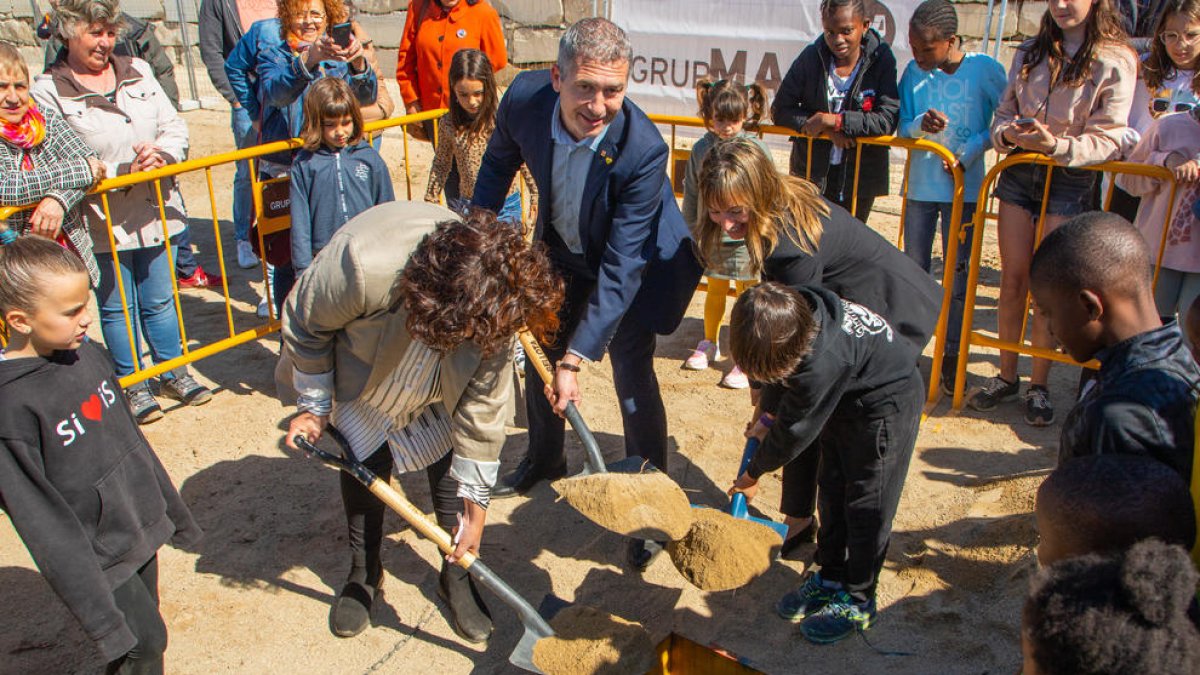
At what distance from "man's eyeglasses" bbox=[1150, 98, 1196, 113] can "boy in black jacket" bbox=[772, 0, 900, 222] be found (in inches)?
45.8

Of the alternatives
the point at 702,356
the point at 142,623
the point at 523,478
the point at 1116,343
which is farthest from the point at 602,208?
the point at 702,356

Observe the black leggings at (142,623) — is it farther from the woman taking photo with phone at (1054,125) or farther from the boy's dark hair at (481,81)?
the woman taking photo with phone at (1054,125)

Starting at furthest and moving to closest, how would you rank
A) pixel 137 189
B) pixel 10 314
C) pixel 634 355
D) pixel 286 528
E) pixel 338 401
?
1. pixel 137 189
2. pixel 286 528
3. pixel 634 355
4. pixel 338 401
5. pixel 10 314

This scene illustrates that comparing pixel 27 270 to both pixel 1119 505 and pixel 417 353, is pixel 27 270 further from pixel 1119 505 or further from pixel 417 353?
pixel 1119 505

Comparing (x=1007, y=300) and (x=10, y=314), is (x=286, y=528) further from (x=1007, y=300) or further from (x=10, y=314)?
(x=1007, y=300)

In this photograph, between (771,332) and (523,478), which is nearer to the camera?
(771,332)

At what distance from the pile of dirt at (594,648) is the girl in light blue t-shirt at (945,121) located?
2.72 m

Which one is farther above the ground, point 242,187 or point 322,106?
point 322,106

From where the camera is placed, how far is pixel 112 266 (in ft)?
15.3

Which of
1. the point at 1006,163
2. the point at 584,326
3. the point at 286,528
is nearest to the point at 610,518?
the point at 584,326

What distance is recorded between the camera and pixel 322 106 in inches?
184

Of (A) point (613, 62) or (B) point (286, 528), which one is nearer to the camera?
(A) point (613, 62)

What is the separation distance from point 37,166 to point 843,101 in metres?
3.83

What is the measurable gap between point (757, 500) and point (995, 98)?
8.05 feet
